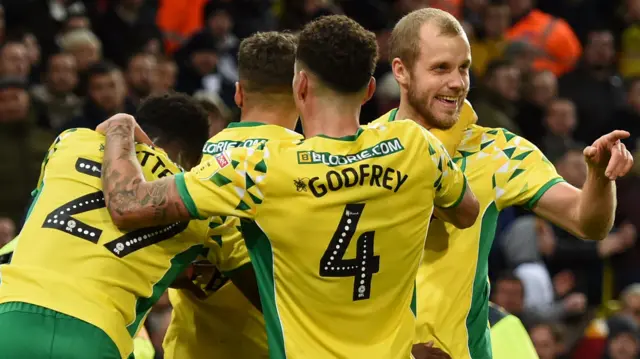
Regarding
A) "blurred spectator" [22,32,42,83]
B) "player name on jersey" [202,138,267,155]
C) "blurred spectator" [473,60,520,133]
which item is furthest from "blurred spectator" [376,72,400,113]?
"player name on jersey" [202,138,267,155]

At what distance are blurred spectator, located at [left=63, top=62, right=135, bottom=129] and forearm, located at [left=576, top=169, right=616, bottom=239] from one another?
622cm

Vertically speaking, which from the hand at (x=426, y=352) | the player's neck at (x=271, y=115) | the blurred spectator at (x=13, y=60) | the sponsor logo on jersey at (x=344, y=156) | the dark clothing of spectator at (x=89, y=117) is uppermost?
the sponsor logo on jersey at (x=344, y=156)

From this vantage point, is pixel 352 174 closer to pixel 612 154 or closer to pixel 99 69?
pixel 612 154

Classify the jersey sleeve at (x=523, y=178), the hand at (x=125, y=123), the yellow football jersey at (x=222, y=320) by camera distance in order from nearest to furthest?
1. the hand at (x=125, y=123)
2. the jersey sleeve at (x=523, y=178)
3. the yellow football jersey at (x=222, y=320)

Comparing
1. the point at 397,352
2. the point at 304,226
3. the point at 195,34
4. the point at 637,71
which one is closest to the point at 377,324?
the point at 397,352

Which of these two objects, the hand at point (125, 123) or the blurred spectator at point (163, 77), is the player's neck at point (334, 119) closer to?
the hand at point (125, 123)

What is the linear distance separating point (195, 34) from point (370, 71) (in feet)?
28.7

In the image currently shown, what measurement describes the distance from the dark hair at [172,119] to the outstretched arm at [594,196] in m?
1.58

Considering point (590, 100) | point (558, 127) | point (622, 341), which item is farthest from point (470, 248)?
point (590, 100)

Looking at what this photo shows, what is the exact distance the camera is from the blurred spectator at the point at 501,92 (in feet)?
43.1

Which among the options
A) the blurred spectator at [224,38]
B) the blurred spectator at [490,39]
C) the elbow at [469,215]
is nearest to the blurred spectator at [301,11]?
the blurred spectator at [224,38]

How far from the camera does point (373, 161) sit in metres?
4.90

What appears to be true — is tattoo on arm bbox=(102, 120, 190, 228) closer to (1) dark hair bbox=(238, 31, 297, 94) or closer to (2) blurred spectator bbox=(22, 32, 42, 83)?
(1) dark hair bbox=(238, 31, 297, 94)

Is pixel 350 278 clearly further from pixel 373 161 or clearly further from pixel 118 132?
pixel 118 132
